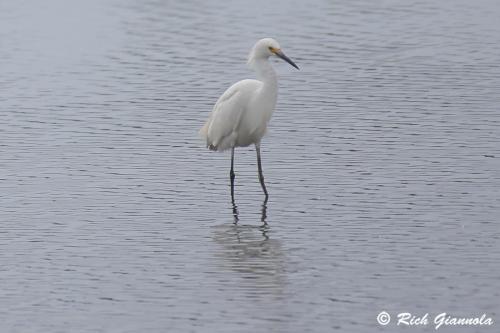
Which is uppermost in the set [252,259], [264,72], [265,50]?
[265,50]

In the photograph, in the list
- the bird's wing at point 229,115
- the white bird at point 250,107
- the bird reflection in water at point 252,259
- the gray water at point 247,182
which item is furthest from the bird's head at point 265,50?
the bird reflection in water at point 252,259

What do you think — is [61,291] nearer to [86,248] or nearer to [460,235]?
[86,248]

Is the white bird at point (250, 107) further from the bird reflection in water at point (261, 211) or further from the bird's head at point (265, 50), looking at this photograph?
the bird reflection in water at point (261, 211)

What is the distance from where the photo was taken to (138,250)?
46.5 ft

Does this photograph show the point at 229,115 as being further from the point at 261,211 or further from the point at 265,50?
the point at 261,211

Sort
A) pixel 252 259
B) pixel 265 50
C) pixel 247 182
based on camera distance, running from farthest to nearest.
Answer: pixel 247 182 < pixel 265 50 < pixel 252 259

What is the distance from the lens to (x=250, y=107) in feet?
55.9

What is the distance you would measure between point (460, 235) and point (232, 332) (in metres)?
3.67

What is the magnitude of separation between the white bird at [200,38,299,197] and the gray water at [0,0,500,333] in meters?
0.50

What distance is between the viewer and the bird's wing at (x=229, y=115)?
17109mm

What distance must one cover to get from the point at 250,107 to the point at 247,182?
0.90 m

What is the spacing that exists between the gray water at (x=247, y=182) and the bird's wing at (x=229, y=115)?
473mm

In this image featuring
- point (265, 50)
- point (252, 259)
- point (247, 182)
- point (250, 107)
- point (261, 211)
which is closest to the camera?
point (252, 259)

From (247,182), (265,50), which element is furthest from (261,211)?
(265,50)
